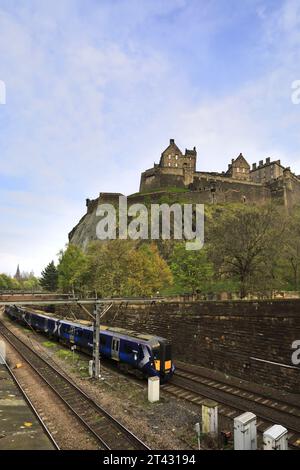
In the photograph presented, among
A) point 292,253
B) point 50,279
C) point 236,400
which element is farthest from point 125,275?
point 50,279

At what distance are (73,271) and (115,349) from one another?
33244 millimetres

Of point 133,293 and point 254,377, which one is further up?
point 133,293

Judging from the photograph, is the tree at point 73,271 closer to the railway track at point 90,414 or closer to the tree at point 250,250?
the tree at point 250,250

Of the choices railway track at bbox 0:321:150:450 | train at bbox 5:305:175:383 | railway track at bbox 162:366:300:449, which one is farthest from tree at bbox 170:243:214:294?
railway track at bbox 0:321:150:450

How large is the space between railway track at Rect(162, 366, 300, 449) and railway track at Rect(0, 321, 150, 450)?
3.97m

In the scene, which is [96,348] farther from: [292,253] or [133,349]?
[292,253]

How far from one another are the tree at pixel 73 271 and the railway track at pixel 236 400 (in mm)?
31134

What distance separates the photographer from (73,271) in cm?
5112

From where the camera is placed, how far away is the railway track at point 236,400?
1177 centimetres

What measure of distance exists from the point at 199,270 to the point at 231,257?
183 inches

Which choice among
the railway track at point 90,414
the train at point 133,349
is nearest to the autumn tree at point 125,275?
the train at point 133,349

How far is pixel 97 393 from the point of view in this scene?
1541 centimetres
